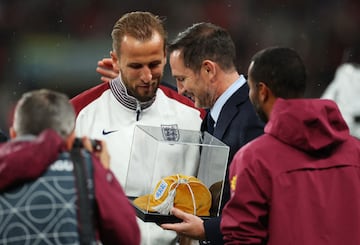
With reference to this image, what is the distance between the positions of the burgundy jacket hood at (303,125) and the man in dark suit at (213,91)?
0.40 metres

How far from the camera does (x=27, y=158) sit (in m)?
2.22

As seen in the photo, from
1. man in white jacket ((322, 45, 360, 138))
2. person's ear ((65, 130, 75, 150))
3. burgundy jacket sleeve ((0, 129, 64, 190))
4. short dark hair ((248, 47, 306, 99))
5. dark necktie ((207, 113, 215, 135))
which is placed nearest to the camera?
burgundy jacket sleeve ((0, 129, 64, 190))

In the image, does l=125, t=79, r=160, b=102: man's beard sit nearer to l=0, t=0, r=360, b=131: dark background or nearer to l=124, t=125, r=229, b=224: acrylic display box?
l=124, t=125, r=229, b=224: acrylic display box

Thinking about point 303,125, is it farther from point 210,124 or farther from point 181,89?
point 181,89

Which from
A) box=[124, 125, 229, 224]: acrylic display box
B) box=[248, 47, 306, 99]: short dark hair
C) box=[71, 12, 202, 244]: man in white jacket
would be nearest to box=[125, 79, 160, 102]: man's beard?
box=[71, 12, 202, 244]: man in white jacket

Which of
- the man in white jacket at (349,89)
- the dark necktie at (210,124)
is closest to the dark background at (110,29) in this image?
the man in white jacket at (349,89)

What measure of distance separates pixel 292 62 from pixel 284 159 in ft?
1.00

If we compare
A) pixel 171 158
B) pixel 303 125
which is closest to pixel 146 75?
pixel 171 158

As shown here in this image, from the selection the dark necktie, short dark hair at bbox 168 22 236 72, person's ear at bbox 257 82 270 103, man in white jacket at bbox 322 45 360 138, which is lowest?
man in white jacket at bbox 322 45 360 138

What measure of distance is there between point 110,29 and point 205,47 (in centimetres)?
357

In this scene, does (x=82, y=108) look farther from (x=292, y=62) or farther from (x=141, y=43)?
(x=292, y=62)

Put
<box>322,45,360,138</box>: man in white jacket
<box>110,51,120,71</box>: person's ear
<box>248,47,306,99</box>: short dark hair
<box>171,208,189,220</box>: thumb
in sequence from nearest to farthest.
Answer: <box>248,47,306,99</box>: short dark hair, <box>171,208,189,220</box>: thumb, <box>110,51,120,71</box>: person's ear, <box>322,45,360,138</box>: man in white jacket

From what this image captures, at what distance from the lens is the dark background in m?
6.49

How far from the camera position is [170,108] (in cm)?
335
